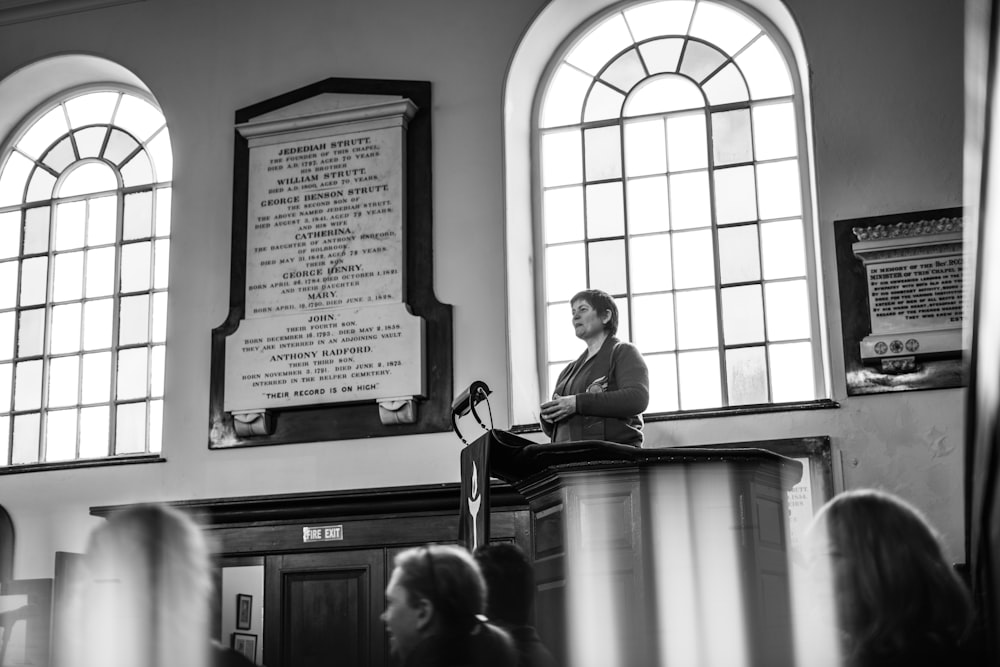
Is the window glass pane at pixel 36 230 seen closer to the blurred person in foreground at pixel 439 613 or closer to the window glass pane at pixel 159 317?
the window glass pane at pixel 159 317

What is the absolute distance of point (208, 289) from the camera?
312 inches

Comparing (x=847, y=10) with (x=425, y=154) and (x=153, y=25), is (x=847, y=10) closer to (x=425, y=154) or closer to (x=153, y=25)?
(x=425, y=154)

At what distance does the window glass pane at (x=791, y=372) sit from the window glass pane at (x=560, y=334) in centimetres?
120

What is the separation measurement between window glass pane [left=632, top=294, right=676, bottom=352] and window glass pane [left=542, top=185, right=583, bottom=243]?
2.03ft

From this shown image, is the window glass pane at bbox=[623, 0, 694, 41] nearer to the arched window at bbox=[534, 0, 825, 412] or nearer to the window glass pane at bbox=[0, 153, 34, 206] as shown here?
the arched window at bbox=[534, 0, 825, 412]

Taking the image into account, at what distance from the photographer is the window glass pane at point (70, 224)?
8.62 meters

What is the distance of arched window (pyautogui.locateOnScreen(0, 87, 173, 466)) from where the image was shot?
8.20 m

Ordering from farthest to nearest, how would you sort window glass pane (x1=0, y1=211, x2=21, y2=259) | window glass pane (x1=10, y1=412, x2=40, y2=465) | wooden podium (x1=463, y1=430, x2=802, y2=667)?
window glass pane (x1=0, y1=211, x2=21, y2=259) < window glass pane (x1=10, y1=412, x2=40, y2=465) < wooden podium (x1=463, y1=430, x2=802, y2=667)

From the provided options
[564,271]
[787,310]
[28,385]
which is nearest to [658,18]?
[564,271]

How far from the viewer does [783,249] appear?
7348 millimetres

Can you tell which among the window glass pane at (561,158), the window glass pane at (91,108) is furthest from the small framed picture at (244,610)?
the window glass pane at (91,108)

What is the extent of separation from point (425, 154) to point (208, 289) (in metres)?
1.66

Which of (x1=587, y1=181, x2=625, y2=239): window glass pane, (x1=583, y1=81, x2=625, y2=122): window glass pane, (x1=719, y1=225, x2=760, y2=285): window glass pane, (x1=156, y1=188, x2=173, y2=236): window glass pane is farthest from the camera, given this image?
(x1=156, y1=188, x2=173, y2=236): window glass pane

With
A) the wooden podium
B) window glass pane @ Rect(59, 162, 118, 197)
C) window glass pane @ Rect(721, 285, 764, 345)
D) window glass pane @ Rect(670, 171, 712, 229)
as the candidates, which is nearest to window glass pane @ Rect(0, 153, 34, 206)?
window glass pane @ Rect(59, 162, 118, 197)
